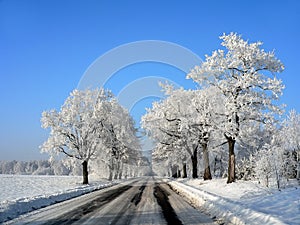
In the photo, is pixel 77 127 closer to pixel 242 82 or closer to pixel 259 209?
pixel 242 82

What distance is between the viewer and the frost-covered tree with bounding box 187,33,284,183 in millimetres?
26641

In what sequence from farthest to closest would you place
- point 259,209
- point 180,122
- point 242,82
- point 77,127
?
point 77,127, point 180,122, point 242,82, point 259,209

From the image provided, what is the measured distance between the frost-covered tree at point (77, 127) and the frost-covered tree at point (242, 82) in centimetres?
2028

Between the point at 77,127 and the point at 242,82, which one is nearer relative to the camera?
the point at 242,82

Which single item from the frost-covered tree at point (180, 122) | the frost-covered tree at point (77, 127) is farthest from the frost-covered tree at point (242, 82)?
the frost-covered tree at point (77, 127)

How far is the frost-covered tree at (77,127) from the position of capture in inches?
1623

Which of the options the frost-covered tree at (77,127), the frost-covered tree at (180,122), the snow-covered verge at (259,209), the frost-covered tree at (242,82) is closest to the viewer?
the snow-covered verge at (259,209)

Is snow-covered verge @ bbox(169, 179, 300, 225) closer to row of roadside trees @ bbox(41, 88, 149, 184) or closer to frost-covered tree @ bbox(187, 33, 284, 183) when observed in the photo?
frost-covered tree @ bbox(187, 33, 284, 183)

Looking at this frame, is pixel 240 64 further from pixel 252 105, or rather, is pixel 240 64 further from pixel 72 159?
pixel 72 159

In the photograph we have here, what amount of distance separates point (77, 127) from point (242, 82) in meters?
23.9

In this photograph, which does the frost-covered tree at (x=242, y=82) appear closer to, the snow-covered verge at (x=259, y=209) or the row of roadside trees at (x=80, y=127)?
the snow-covered verge at (x=259, y=209)

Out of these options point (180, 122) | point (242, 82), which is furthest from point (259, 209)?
point (180, 122)

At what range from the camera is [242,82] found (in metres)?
26.6

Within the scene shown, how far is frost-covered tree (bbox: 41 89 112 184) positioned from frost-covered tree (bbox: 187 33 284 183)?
66.5ft
